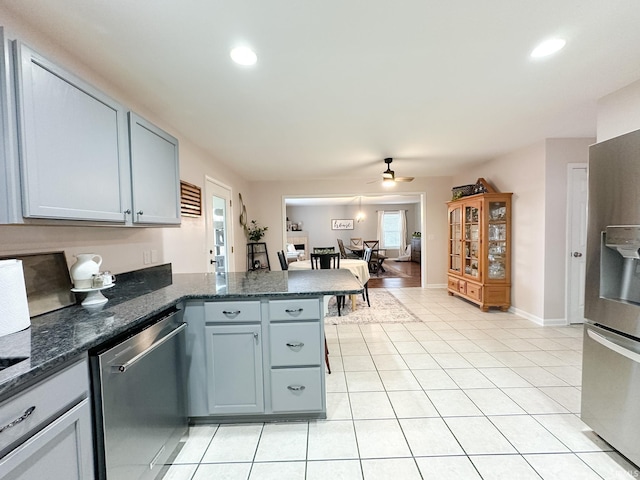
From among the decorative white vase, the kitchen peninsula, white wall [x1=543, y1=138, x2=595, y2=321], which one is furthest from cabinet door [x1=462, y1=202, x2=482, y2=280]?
the decorative white vase

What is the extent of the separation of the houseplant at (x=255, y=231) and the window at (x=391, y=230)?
6319 millimetres

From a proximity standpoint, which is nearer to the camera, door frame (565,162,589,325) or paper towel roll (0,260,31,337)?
paper towel roll (0,260,31,337)

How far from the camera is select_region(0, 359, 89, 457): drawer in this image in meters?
0.78

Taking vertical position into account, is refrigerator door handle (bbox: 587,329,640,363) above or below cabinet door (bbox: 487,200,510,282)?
below

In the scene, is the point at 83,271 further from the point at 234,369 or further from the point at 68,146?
the point at 234,369

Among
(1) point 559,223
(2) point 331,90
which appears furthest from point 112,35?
(1) point 559,223

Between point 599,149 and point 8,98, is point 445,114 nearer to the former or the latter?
point 599,149

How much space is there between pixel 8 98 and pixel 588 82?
347 centimetres

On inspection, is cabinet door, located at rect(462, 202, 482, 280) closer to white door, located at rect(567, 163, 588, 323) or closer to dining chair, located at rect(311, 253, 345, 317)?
white door, located at rect(567, 163, 588, 323)

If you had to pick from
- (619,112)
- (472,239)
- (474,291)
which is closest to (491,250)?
(472,239)

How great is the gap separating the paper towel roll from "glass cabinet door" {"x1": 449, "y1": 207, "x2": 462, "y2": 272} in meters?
5.23

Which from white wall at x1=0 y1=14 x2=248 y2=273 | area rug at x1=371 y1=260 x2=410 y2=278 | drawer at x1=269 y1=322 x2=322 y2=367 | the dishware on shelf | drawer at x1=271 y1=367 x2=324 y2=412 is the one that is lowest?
area rug at x1=371 y1=260 x2=410 y2=278

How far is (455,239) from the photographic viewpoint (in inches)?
204

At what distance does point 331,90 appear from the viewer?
222cm
